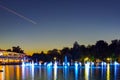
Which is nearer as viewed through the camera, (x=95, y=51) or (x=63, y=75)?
(x=63, y=75)

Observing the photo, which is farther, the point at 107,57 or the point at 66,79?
the point at 107,57

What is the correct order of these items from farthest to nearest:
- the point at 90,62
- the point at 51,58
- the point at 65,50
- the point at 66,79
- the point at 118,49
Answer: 1. the point at 51,58
2. the point at 65,50
3. the point at 90,62
4. the point at 118,49
5. the point at 66,79

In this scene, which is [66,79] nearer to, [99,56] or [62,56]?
[99,56]

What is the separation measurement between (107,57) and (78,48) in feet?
66.2

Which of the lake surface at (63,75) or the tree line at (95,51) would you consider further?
the tree line at (95,51)

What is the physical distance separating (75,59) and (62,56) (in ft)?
58.8

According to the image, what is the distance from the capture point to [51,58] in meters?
192

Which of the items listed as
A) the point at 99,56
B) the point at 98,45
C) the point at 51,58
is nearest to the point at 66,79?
the point at 99,56

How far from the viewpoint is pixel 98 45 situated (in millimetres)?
149750

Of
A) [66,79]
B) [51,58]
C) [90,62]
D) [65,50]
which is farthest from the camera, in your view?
[51,58]

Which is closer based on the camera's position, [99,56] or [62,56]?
[99,56]

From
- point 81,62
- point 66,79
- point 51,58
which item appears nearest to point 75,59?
point 81,62

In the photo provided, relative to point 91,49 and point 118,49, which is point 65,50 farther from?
point 118,49

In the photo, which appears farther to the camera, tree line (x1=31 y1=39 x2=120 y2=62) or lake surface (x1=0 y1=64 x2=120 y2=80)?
tree line (x1=31 y1=39 x2=120 y2=62)
